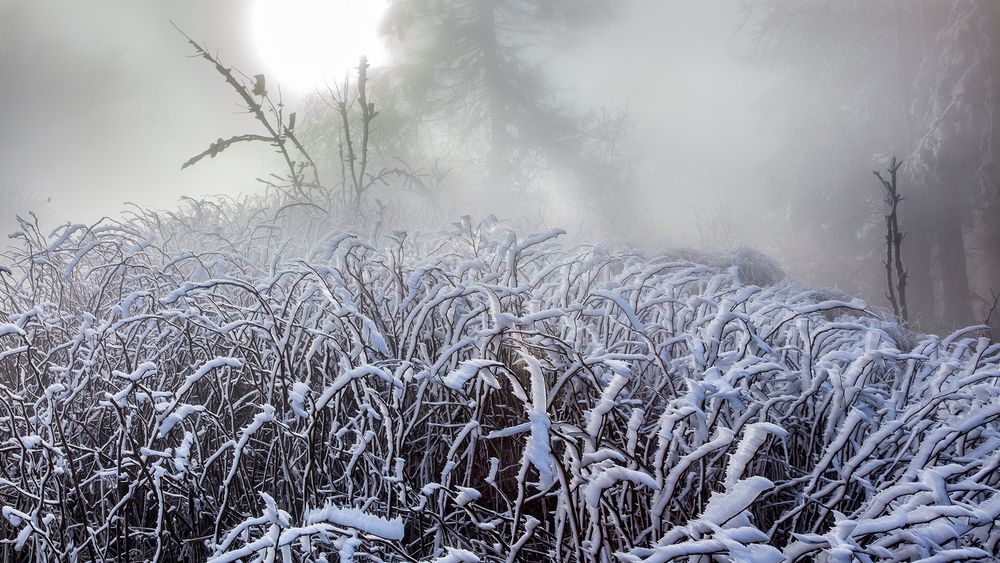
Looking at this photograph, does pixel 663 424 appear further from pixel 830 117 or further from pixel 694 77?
pixel 694 77

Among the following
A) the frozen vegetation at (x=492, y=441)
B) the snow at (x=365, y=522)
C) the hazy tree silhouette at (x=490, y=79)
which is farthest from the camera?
the hazy tree silhouette at (x=490, y=79)

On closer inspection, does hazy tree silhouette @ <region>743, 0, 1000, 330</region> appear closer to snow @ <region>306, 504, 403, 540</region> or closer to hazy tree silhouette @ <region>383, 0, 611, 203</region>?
hazy tree silhouette @ <region>383, 0, 611, 203</region>

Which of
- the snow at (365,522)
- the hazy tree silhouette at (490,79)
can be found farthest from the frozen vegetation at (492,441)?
the hazy tree silhouette at (490,79)

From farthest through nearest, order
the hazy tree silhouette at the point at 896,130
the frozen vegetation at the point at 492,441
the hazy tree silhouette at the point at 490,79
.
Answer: the hazy tree silhouette at the point at 490,79 < the hazy tree silhouette at the point at 896,130 < the frozen vegetation at the point at 492,441

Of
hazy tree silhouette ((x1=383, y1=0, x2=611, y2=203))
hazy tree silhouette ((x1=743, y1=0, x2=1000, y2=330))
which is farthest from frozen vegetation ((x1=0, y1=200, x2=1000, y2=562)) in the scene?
hazy tree silhouette ((x1=383, y1=0, x2=611, y2=203))

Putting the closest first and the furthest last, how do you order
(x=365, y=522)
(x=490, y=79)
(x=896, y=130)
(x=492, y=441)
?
1. (x=365, y=522)
2. (x=492, y=441)
3. (x=896, y=130)
4. (x=490, y=79)

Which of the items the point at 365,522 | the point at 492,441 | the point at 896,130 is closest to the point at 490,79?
the point at 896,130

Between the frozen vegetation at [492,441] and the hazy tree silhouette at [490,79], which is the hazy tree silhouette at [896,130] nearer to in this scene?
the hazy tree silhouette at [490,79]

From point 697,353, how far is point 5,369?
2242 millimetres

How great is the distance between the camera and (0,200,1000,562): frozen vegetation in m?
1.00

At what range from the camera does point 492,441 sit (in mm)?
1810

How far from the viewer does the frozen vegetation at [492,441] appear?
100 cm

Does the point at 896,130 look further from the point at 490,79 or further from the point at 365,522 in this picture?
the point at 365,522

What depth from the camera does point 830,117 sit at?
1064 cm
